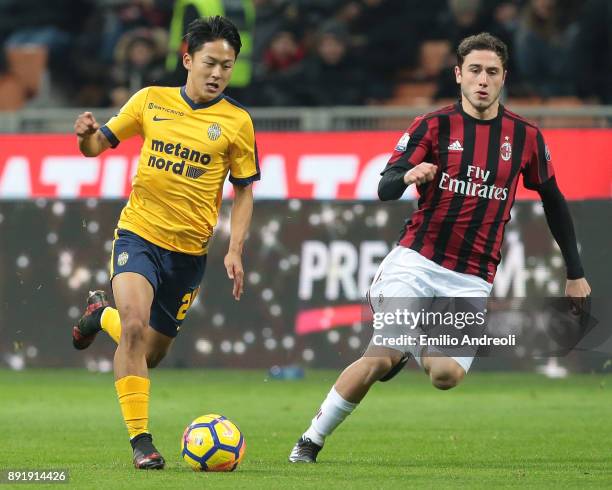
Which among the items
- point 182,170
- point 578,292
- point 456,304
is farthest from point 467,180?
point 182,170

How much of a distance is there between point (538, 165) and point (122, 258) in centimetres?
210

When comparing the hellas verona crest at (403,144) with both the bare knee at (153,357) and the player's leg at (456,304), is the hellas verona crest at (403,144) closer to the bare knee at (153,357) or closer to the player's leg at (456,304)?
the player's leg at (456,304)

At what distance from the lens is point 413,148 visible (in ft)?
24.0

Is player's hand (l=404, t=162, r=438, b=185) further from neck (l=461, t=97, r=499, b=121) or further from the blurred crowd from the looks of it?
the blurred crowd

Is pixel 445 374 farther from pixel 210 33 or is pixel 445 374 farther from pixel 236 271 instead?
pixel 210 33

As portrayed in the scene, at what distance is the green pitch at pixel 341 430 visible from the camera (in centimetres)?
703

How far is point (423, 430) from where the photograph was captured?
947cm

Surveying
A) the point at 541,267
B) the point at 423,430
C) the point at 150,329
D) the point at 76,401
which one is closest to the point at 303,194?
the point at 541,267

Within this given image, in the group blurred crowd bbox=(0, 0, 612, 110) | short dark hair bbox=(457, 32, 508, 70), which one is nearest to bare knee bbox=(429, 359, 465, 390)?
short dark hair bbox=(457, 32, 508, 70)

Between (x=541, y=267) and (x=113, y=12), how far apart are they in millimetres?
7459

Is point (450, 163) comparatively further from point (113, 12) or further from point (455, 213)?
point (113, 12)

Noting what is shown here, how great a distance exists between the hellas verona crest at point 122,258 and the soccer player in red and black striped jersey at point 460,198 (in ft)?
4.00

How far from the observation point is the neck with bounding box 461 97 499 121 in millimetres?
7469

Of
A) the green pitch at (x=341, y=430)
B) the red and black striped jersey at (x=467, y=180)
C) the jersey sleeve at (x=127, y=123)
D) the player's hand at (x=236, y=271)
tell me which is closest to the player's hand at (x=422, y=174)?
the red and black striped jersey at (x=467, y=180)
